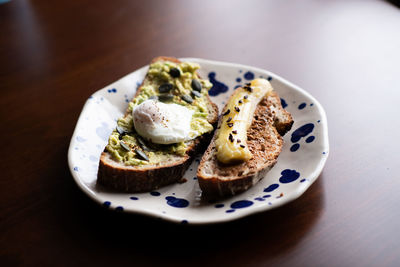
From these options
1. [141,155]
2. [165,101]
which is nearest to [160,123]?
[141,155]

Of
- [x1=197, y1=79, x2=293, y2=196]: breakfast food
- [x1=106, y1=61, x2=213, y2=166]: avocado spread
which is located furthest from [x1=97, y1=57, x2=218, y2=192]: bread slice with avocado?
[x1=197, y1=79, x2=293, y2=196]: breakfast food

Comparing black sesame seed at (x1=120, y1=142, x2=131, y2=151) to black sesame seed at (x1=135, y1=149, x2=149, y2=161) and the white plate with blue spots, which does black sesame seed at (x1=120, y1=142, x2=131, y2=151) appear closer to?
black sesame seed at (x1=135, y1=149, x2=149, y2=161)

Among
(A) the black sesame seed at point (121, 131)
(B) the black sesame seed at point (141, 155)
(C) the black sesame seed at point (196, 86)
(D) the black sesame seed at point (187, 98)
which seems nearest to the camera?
(B) the black sesame seed at point (141, 155)

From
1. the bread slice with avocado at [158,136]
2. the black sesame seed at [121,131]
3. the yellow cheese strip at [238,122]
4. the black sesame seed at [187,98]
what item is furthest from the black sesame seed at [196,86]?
the black sesame seed at [121,131]

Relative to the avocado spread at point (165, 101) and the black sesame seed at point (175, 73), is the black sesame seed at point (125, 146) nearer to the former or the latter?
the avocado spread at point (165, 101)

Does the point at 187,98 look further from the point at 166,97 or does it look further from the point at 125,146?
the point at 125,146

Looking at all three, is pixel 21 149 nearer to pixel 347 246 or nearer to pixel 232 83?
pixel 232 83

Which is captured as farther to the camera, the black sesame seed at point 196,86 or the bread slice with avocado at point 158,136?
the black sesame seed at point 196,86
